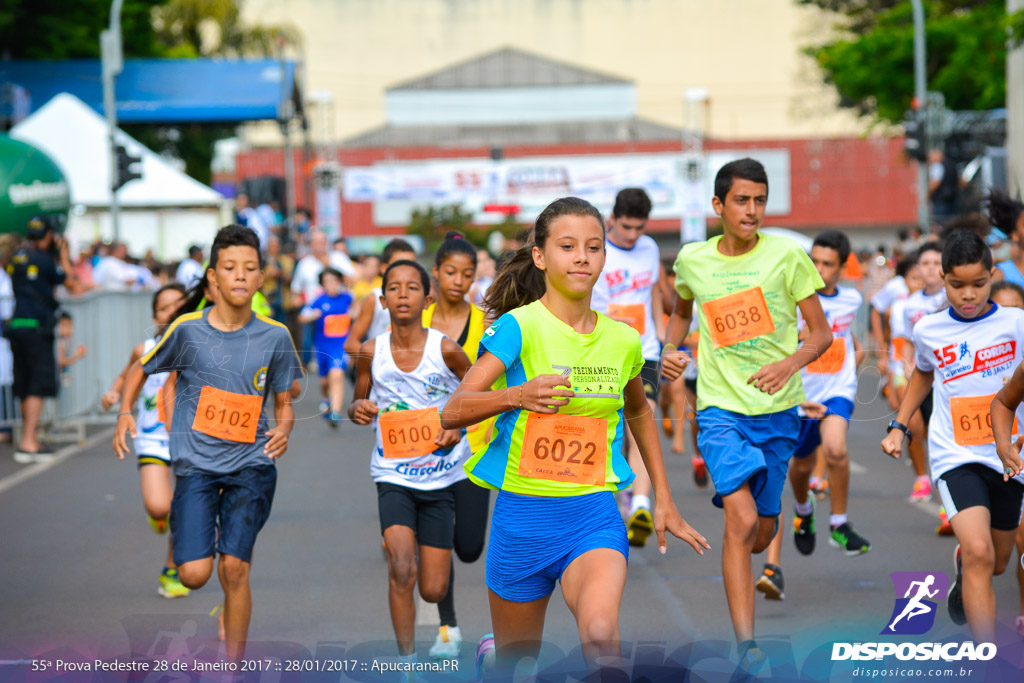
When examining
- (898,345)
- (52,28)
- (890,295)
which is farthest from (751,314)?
(52,28)

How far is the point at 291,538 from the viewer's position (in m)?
8.82

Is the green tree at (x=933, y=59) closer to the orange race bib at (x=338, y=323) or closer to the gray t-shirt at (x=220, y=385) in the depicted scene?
the orange race bib at (x=338, y=323)

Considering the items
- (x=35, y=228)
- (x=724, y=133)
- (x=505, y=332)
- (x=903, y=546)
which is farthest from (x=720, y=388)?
(x=724, y=133)

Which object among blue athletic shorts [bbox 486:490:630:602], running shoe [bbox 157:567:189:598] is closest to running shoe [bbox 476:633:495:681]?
blue athletic shorts [bbox 486:490:630:602]

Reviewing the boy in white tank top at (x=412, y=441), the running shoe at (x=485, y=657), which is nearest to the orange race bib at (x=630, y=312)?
the boy in white tank top at (x=412, y=441)

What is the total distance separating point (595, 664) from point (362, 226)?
Answer: 170 ft

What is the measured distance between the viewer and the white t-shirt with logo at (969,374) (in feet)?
17.5

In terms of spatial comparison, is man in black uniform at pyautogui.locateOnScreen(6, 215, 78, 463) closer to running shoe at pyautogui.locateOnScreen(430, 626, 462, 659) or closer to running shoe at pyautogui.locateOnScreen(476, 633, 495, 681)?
running shoe at pyautogui.locateOnScreen(430, 626, 462, 659)

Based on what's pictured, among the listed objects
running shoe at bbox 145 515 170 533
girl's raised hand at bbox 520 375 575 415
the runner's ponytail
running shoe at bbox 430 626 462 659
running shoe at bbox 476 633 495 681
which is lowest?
running shoe at bbox 430 626 462 659

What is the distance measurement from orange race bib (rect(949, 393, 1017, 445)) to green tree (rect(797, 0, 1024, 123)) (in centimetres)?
2418

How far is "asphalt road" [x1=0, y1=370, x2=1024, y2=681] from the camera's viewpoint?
17.4ft

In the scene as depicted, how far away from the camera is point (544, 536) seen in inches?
167

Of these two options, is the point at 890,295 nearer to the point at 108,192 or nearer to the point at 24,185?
the point at 24,185

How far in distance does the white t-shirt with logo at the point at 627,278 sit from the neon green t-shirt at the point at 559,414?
4.03 m
